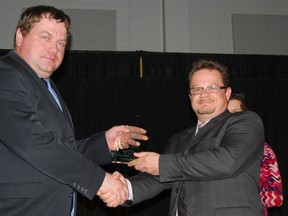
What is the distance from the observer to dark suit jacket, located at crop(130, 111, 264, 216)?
2.03 m

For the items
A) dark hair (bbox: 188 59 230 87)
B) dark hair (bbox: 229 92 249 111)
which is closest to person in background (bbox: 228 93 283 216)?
dark hair (bbox: 229 92 249 111)

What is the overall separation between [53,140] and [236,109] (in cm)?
175

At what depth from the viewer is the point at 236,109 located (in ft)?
10.3

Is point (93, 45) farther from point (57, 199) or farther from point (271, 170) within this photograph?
point (57, 199)

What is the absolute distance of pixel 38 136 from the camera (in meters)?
1.83

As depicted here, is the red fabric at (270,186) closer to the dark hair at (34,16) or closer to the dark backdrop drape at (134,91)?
the dark hair at (34,16)

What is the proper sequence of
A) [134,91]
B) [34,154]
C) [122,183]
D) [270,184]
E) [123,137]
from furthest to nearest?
[134,91] → [270,184] → [123,137] → [122,183] → [34,154]

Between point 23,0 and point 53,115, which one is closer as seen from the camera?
point 53,115

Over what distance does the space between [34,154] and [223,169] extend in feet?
3.16

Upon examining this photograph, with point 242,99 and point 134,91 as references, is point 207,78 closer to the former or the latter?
point 242,99

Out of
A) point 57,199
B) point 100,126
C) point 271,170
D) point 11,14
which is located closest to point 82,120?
point 100,126

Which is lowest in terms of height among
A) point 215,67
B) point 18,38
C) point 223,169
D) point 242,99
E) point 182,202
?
point 182,202

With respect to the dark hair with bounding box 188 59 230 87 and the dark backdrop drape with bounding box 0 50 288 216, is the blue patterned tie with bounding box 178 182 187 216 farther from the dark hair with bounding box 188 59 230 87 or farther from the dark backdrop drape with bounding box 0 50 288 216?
the dark backdrop drape with bounding box 0 50 288 216

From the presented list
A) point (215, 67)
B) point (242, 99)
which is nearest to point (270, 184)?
point (242, 99)
